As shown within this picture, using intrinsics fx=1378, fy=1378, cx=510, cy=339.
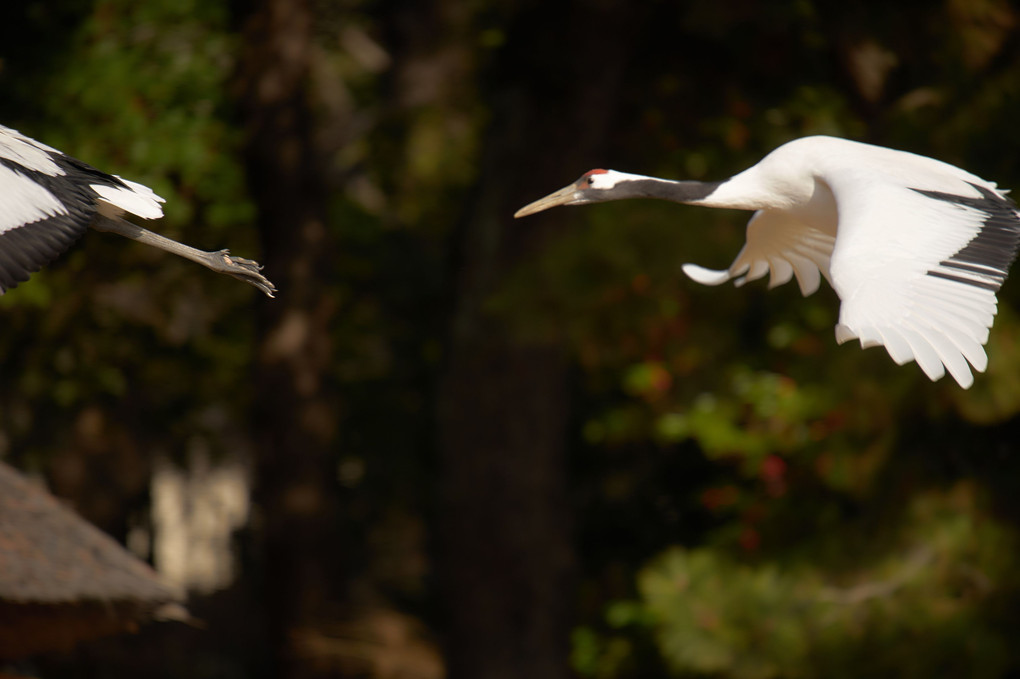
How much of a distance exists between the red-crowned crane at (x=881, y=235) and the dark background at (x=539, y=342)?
2356 millimetres

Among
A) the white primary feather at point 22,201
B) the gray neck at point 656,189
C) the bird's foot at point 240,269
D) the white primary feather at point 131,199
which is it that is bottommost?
the bird's foot at point 240,269

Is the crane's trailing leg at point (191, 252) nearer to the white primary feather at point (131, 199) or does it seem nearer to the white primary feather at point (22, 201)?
the white primary feather at point (131, 199)

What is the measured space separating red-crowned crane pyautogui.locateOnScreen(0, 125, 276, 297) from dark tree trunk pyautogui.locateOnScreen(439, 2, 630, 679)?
14.8ft

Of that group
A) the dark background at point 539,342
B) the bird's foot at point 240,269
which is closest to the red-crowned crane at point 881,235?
the bird's foot at point 240,269

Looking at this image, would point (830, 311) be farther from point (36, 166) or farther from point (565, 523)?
point (36, 166)

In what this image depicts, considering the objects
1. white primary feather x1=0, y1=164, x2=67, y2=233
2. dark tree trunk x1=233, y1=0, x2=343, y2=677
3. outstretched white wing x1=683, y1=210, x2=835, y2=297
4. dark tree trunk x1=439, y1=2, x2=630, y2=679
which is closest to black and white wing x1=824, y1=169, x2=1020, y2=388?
outstretched white wing x1=683, y1=210, x2=835, y2=297

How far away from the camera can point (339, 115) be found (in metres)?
13.1

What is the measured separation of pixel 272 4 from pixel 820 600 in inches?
202

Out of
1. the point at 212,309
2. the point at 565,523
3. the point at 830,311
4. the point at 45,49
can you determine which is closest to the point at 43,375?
the point at 212,309

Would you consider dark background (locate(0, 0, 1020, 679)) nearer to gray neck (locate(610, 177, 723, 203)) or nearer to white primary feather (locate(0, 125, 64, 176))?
gray neck (locate(610, 177, 723, 203))

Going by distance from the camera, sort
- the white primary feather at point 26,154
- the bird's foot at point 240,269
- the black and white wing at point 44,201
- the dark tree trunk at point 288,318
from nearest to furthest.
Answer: the black and white wing at point 44,201
the white primary feather at point 26,154
the bird's foot at point 240,269
the dark tree trunk at point 288,318

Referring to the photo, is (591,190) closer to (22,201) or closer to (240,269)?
(240,269)

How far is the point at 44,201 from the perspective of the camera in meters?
3.44

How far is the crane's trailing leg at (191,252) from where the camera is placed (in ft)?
12.9
